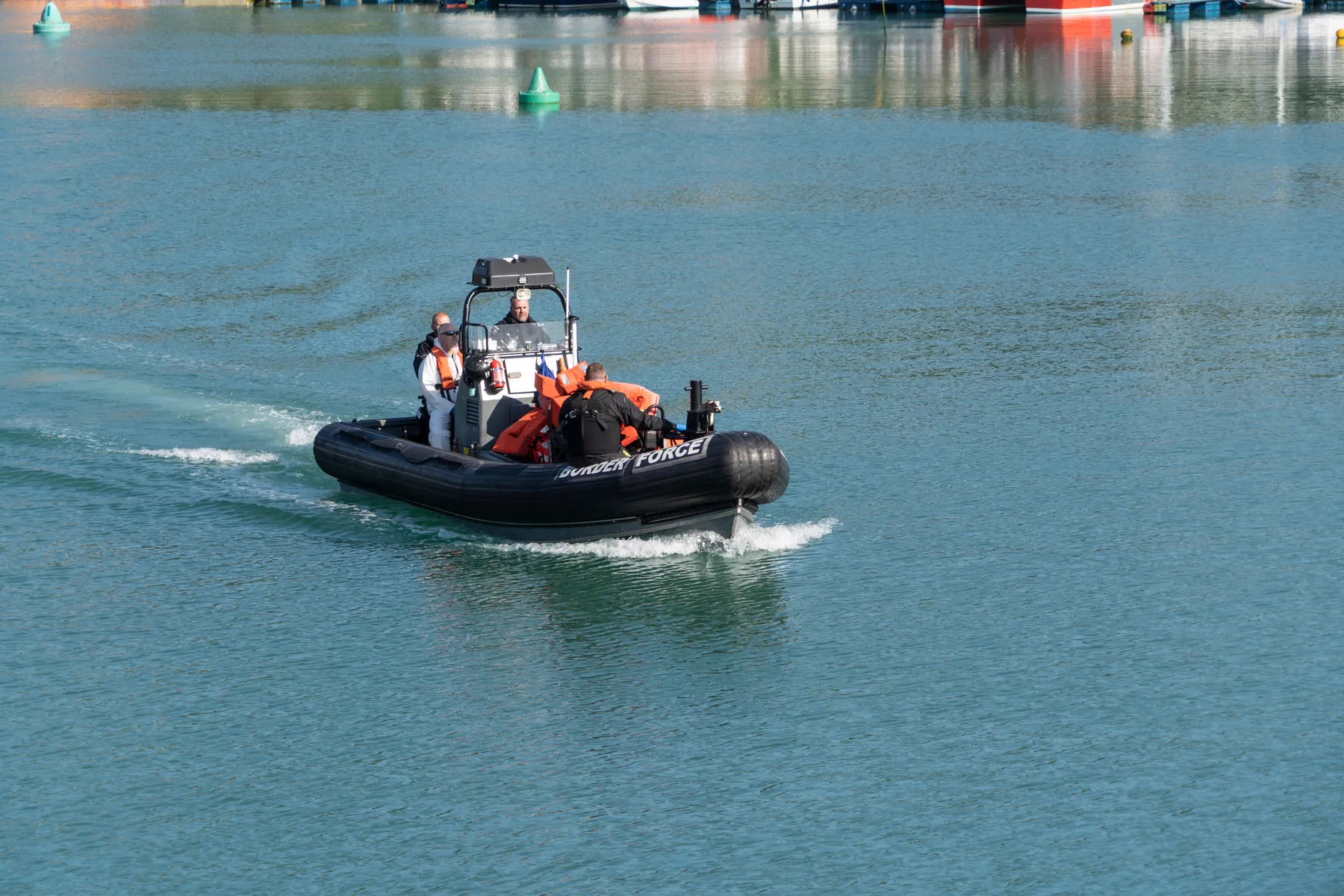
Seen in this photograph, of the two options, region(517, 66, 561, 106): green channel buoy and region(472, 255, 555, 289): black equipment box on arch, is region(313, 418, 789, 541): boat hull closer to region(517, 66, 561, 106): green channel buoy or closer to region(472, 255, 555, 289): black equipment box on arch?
region(472, 255, 555, 289): black equipment box on arch

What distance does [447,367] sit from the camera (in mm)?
17438

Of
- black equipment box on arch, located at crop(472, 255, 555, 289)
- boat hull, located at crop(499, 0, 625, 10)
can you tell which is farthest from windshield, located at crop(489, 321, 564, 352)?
boat hull, located at crop(499, 0, 625, 10)

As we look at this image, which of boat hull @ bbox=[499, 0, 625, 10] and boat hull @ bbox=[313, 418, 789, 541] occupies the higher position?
boat hull @ bbox=[499, 0, 625, 10]

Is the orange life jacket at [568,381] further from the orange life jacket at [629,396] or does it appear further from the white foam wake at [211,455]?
the white foam wake at [211,455]

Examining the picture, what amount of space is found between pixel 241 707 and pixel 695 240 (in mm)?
19551

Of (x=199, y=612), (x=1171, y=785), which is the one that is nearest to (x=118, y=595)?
(x=199, y=612)

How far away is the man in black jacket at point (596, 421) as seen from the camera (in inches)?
604

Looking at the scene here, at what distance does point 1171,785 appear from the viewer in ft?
37.5

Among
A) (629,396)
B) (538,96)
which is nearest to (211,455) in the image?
(629,396)

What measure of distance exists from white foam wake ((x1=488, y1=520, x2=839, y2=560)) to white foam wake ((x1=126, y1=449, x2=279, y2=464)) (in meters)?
4.56

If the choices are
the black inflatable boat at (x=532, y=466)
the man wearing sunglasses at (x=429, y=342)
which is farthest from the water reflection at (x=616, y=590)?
the man wearing sunglasses at (x=429, y=342)

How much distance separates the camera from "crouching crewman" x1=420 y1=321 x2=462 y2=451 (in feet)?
57.2

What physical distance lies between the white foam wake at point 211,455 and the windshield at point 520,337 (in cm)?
362

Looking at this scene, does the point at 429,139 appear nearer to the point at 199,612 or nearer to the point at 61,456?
the point at 61,456
